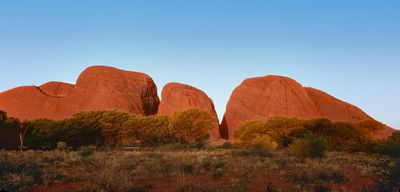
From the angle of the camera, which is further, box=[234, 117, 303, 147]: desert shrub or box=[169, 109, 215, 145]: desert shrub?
box=[169, 109, 215, 145]: desert shrub

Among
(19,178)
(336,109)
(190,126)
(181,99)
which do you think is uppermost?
(181,99)

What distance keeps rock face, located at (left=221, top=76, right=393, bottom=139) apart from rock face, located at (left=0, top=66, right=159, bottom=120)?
14807 mm

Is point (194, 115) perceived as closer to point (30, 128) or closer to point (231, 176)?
point (30, 128)

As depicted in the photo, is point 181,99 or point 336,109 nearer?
point 181,99

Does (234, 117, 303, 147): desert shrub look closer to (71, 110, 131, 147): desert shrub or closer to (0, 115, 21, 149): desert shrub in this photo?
(71, 110, 131, 147): desert shrub

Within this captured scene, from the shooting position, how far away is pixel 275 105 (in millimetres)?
70062

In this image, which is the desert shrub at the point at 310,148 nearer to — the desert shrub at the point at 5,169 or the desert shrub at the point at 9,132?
the desert shrub at the point at 5,169

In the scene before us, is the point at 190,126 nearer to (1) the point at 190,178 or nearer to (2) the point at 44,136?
(2) the point at 44,136

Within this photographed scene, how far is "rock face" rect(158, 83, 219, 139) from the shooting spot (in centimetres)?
7031

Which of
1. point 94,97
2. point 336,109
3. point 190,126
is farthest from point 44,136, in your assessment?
point 336,109

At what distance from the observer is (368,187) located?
14.5m

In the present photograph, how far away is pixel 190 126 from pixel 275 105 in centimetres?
2011

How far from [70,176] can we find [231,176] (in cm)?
604

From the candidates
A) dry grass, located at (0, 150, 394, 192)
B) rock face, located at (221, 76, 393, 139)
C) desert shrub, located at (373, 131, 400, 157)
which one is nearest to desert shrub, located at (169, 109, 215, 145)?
rock face, located at (221, 76, 393, 139)
